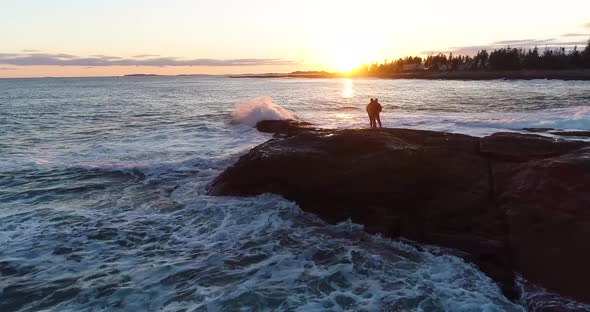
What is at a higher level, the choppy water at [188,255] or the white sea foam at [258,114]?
the white sea foam at [258,114]

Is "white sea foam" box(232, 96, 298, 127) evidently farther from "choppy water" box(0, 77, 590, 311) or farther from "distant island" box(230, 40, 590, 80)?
"distant island" box(230, 40, 590, 80)

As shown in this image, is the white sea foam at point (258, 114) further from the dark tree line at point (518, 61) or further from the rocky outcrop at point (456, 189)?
the dark tree line at point (518, 61)

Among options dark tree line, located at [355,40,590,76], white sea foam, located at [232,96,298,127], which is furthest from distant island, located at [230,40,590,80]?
white sea foam, located at [232,96,298,127]

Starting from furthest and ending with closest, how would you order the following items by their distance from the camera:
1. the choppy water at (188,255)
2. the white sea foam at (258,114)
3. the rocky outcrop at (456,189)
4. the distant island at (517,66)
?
the distant island at (517,66) < the white sea foam at (258,114) < the rocky outcrop at (456,189) < the choppy water at (188,255)

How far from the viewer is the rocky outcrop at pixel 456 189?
25.0 ft

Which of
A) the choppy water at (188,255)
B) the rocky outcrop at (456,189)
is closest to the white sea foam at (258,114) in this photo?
the choppy water at (188,255)

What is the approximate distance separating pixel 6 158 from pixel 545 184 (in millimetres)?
19739

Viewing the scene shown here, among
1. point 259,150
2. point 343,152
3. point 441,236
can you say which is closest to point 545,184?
point 441,236

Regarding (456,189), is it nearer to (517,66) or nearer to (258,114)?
(258,114)

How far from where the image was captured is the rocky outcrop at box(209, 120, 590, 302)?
25.0ft

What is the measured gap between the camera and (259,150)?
12.7 metres

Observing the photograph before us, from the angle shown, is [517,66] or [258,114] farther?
[517,66]

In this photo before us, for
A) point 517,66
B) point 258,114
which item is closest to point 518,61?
point 517,66

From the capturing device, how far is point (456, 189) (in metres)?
9.82
